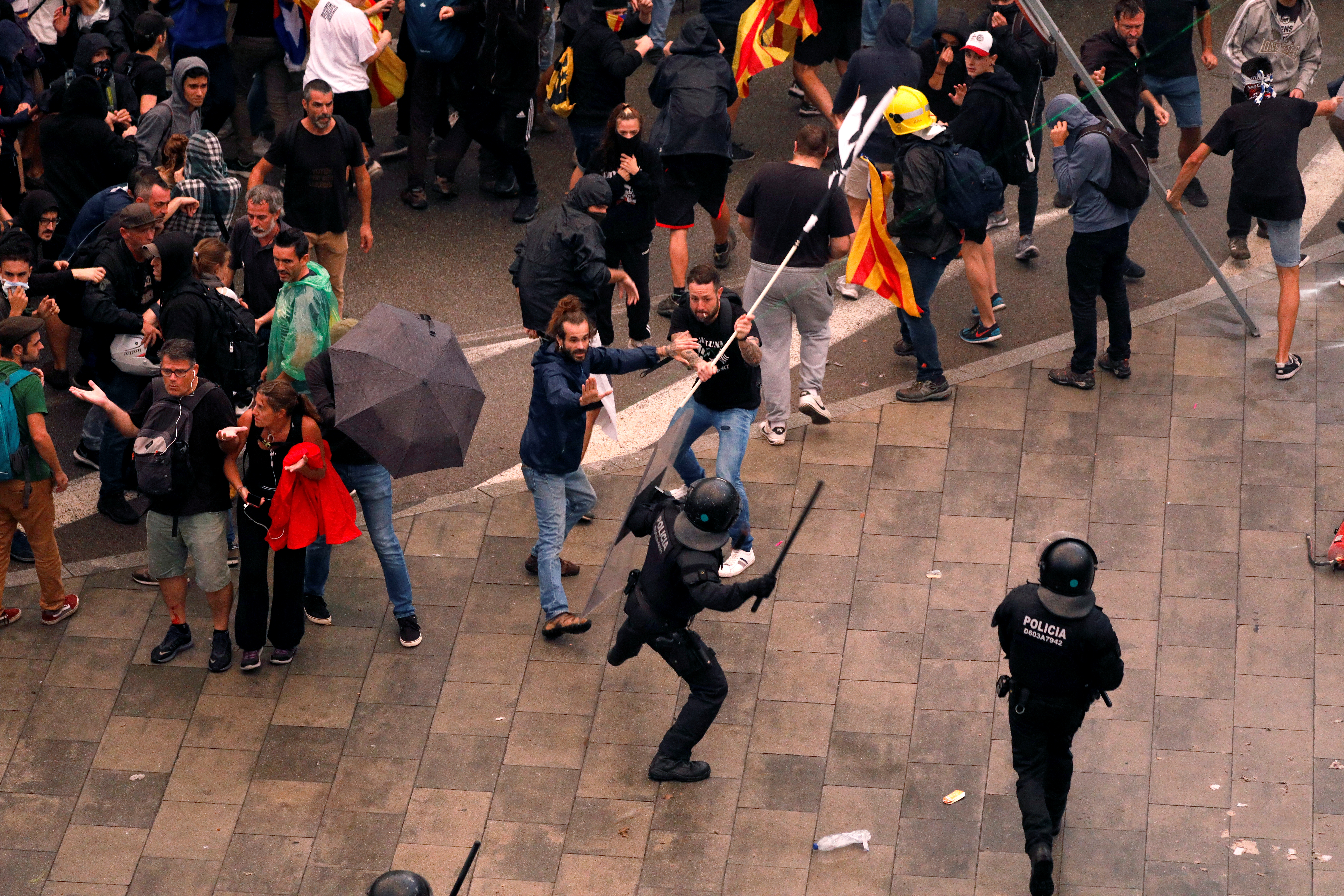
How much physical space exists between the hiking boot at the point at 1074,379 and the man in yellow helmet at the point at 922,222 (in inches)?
25.6

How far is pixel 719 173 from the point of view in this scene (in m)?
11.0

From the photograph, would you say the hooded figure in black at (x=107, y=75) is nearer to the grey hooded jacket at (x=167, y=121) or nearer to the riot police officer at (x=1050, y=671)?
the grey hooded jacket at (x=167, y=121)

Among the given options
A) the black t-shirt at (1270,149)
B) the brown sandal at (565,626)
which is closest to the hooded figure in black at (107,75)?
the brown sandal at (565,626)

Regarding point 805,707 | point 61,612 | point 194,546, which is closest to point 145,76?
point 61,612

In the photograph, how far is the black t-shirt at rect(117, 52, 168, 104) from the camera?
11391 mm

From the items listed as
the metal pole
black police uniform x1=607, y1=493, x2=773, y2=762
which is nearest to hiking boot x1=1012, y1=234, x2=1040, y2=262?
the metal pole

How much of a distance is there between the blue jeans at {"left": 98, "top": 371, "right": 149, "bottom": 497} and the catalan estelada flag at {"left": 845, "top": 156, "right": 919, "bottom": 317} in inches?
165

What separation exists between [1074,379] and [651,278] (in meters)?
3.09

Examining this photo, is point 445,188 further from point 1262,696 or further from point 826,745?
point 1262,696

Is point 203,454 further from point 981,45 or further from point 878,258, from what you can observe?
point 981,45

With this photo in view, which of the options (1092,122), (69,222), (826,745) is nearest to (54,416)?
(69,222)

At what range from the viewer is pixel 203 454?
8047mm

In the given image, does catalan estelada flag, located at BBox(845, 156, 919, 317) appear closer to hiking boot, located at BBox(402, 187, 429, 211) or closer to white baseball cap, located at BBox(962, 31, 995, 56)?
white baseball cap, located at BBox(962, 31, 995, 56)

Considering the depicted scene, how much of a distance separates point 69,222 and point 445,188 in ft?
8.88
